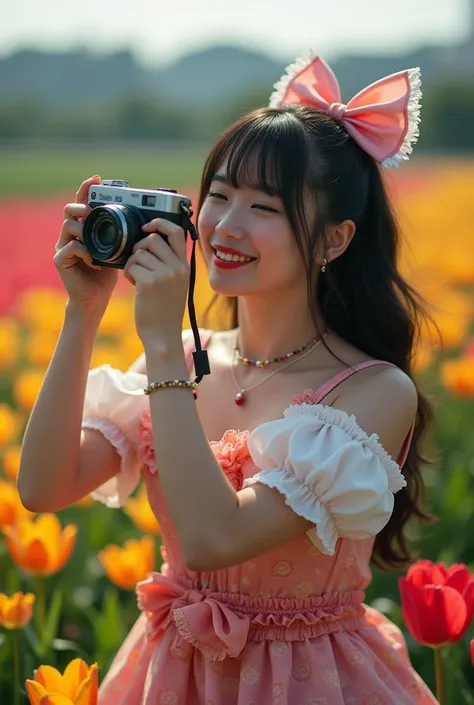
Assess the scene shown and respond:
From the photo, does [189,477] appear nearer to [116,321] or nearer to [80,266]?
[80,266]

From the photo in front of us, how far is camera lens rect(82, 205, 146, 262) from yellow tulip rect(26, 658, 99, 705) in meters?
0.80

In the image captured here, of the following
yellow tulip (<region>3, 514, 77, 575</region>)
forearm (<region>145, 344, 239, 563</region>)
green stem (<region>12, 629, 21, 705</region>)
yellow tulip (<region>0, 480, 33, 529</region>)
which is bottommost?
green stem (<region>12, 629, 21, 705</region>)

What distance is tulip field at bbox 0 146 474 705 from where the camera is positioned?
Result: 218 cm

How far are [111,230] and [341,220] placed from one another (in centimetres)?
55

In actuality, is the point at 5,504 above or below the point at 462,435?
above

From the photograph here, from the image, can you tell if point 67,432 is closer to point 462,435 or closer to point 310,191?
point 310,191

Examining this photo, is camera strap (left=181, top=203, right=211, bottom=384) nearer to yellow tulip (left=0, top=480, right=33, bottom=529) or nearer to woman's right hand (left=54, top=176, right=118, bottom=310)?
woman's right hand (left=54, top=176, right=118, bottom=310)

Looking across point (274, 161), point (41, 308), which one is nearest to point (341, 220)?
point (274, 161)

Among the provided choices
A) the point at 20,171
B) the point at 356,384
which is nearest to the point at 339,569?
the point at 356,384

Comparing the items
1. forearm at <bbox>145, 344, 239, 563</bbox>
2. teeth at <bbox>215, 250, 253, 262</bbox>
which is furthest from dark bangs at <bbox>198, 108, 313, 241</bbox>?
forearm at <bbox>145, 344, 239, 563</bbox>

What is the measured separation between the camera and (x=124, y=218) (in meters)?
1.89

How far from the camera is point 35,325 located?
5828 millimetres

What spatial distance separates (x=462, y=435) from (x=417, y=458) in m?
2.36

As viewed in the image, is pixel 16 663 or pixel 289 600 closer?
pixel 289 600
